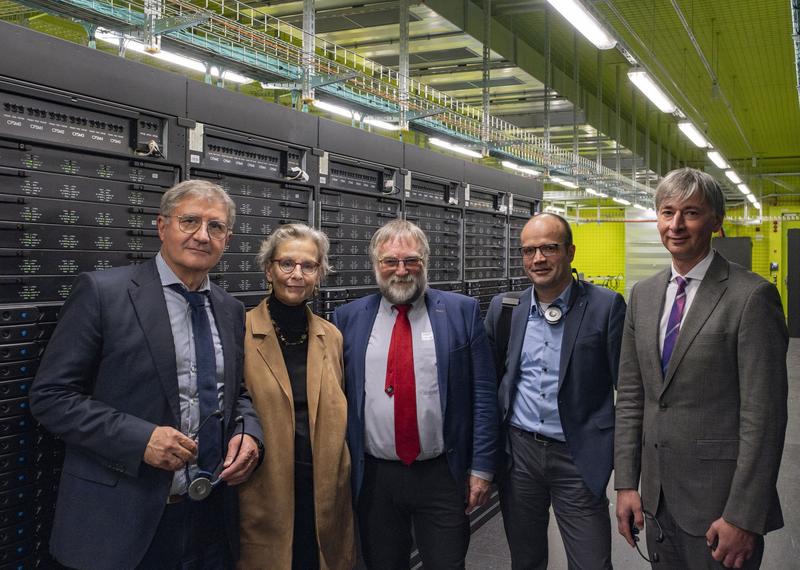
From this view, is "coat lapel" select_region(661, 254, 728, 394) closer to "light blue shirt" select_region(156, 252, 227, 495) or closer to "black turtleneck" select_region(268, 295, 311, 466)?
"black turtleneck" select_region(268, 295, 311, 466)

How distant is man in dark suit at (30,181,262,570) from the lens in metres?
1.49

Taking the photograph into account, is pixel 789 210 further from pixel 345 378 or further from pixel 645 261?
pixel 345 378

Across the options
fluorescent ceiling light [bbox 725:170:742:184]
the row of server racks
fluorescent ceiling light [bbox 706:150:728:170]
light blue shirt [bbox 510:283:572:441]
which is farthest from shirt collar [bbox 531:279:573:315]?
fluorescent ceiling light [bbox 725:170:742:184]

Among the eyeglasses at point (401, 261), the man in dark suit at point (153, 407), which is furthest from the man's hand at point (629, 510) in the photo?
the man in dark suit at point (153, 407)

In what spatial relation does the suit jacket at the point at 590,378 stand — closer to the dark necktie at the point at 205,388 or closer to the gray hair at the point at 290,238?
the gray hair at the point at 290,238

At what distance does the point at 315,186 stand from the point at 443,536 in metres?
1.61

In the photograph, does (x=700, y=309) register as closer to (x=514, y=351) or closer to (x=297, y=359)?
(x=514, y=351)

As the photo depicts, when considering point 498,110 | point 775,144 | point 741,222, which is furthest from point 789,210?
point 498,110

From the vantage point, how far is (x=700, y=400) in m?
1.63

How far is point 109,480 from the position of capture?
4.96 feet

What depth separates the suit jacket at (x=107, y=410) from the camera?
4.84 ft

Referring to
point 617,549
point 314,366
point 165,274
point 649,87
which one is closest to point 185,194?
point 165,274

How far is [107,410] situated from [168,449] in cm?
18

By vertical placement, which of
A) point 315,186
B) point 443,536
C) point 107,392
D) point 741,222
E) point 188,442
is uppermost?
point 741,222
